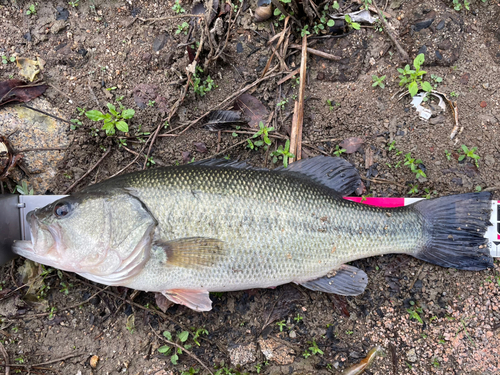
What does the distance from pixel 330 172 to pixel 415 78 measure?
126 cm

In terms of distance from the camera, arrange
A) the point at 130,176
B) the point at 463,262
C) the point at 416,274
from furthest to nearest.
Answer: the point at 416,274, the point at 463,262, the point at 130,176

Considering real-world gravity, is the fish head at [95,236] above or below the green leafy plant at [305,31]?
below

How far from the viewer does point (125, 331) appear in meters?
2.87

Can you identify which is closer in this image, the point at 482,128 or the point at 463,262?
the point at 463,262

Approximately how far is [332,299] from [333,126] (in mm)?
1640

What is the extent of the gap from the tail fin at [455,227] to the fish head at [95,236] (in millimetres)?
2312

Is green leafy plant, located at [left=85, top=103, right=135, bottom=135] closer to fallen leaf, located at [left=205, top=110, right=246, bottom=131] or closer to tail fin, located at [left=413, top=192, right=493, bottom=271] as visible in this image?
fallen leaf, located at [left=205, top=110, right=246, bottom=131]

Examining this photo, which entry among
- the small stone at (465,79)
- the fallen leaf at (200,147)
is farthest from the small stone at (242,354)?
the small stone at (465,79)

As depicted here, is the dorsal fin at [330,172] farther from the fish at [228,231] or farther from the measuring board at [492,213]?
the measuring board at [492,213]

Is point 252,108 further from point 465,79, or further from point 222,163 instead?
point 465,79

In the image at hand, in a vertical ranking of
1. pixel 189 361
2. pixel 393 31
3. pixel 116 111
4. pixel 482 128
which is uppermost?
pixel 393 31

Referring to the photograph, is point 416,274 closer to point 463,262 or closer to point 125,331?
point 463,262

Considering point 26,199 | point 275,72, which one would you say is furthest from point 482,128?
point 26,199

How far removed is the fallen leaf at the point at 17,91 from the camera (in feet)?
9.56
